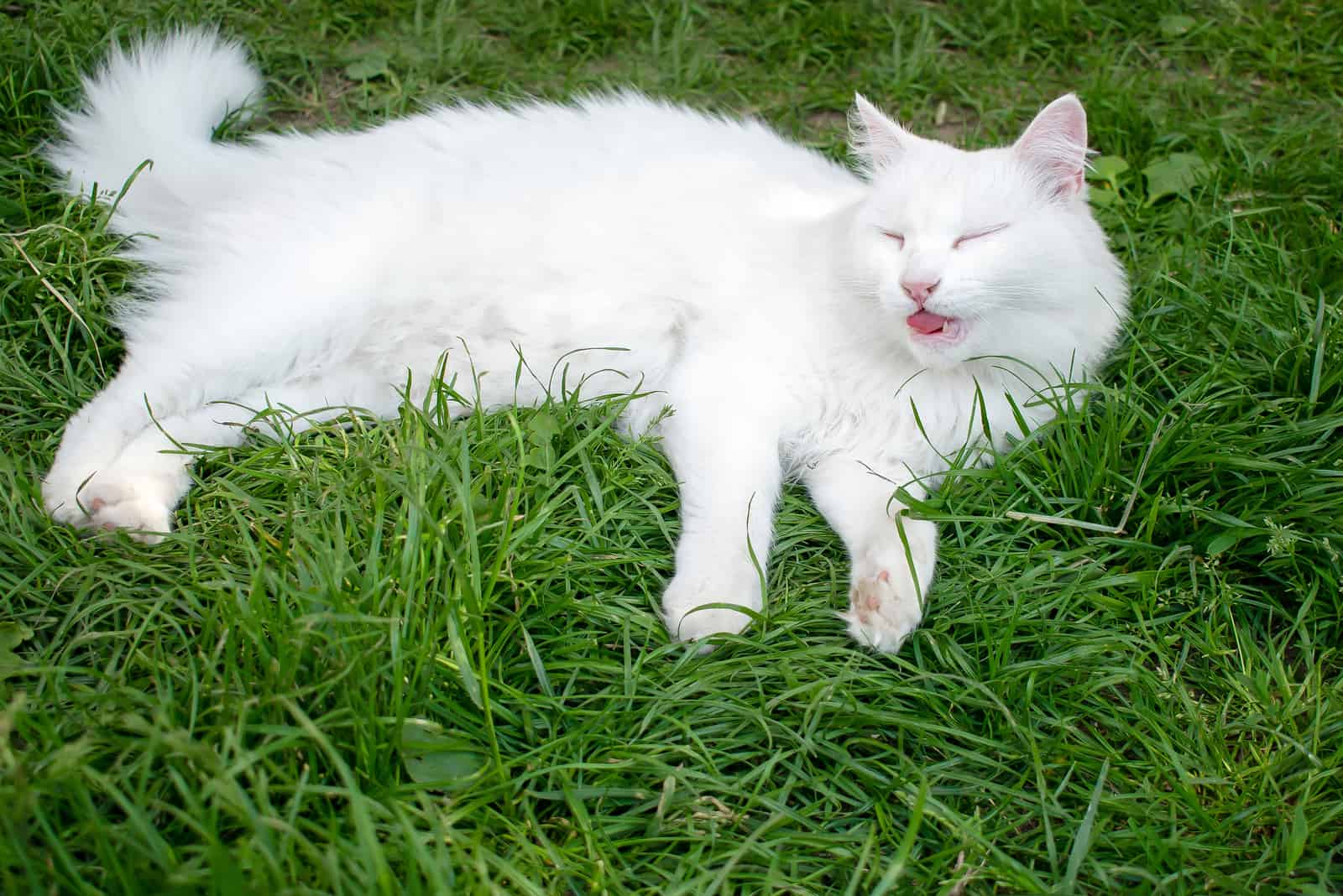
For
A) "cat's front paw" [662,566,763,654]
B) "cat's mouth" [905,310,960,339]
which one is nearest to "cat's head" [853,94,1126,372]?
"cat's mouth" [905,310,960,339]

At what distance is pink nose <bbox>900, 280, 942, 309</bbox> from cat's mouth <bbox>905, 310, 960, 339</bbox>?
1.9 inches

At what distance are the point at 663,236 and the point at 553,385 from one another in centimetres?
49

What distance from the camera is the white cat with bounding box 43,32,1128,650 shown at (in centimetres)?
212

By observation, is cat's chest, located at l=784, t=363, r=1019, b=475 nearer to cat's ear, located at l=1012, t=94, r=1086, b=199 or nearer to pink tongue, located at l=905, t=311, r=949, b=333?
pink tongue, located at l=905, t=311, r=949, b=333

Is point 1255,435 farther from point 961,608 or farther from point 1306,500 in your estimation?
point 961,608

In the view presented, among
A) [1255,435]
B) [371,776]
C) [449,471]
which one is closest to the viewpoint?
[371,776]

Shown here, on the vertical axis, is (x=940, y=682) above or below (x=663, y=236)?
below

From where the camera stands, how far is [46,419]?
93.0 inches

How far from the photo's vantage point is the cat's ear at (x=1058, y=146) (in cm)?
212

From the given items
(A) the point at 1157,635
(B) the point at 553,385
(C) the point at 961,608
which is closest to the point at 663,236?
(B) the point at 553,385

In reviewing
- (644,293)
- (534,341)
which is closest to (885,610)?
(644,293)

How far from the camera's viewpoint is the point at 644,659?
1836 millimetres

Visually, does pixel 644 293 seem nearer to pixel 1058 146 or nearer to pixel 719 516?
pixel 719 516

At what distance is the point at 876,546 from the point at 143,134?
230cm
